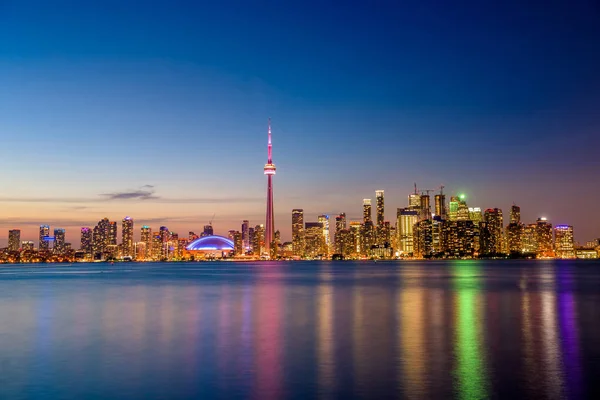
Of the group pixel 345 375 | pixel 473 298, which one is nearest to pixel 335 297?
pixel 473 298

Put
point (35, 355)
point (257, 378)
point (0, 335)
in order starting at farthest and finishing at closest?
point (0, 335) → point (35, 355) → point (257, 378)

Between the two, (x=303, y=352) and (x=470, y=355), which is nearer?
(x=470, y=355)

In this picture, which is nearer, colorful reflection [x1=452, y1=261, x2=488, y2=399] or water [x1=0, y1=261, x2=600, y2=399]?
colorful reflection [x1=452, y1=261, x2=488, y2=399]

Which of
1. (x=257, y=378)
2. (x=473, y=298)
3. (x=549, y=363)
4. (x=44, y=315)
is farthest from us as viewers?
(x=473, y=298)

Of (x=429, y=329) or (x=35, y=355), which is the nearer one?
(x=35, y=355)

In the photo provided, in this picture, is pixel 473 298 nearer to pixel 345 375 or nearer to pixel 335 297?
pixel 335 297

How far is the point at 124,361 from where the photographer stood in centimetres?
2322

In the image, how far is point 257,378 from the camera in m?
19.8

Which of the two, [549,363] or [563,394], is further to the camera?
[549,363]

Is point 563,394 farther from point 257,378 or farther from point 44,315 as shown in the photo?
point 44,315

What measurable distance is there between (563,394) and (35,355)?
21.7 meters

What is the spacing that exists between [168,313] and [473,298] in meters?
29.7

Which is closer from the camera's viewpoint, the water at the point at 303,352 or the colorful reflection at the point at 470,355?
the colorful reflection at the point at 470,355

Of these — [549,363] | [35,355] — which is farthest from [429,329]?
[35,355]
